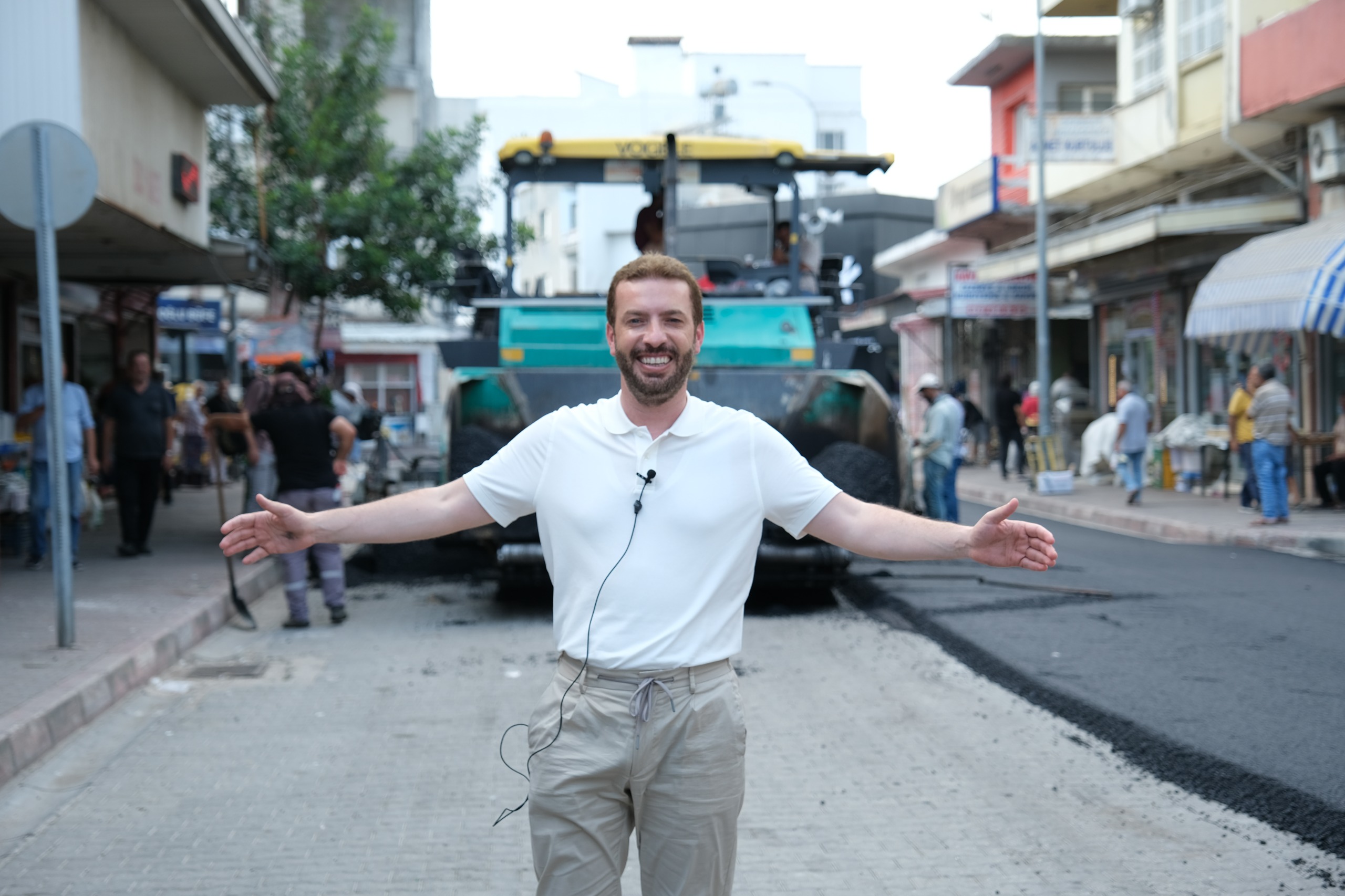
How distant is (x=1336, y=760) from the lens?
541 cm

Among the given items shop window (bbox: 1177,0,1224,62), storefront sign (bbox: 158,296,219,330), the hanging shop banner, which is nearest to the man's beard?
shop window (bbox: 1177,0,1224,62)

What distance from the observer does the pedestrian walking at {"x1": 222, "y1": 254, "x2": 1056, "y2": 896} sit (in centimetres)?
276

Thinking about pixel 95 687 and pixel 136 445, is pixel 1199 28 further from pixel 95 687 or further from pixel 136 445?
pixel 95 687

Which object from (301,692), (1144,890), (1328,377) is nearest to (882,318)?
(1328,377)

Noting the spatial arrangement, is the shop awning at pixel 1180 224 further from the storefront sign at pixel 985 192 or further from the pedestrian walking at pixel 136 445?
the pedestrian walking at pixel 136 445

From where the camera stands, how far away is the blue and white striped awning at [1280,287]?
47.7 feet

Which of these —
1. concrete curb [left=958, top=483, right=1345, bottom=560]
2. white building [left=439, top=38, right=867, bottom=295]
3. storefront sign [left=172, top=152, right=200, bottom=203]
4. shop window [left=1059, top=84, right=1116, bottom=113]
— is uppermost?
white building [left=439, top=38, right=867, bottom=295]

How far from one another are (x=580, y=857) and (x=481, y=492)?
796 mm

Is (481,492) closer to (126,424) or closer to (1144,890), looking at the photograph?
(1144,890)

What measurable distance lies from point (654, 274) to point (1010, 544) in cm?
92

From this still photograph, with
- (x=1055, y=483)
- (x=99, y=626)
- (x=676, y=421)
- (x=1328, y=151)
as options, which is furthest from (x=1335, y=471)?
(x=676, y=421)

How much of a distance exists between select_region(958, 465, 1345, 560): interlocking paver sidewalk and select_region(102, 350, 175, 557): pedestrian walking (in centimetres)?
870

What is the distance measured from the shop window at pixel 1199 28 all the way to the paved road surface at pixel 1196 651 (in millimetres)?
9535

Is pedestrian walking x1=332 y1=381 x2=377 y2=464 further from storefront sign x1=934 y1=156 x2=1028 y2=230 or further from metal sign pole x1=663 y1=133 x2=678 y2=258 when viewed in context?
storefront sign x1=934 y1=156 x2=1028 y2=230
